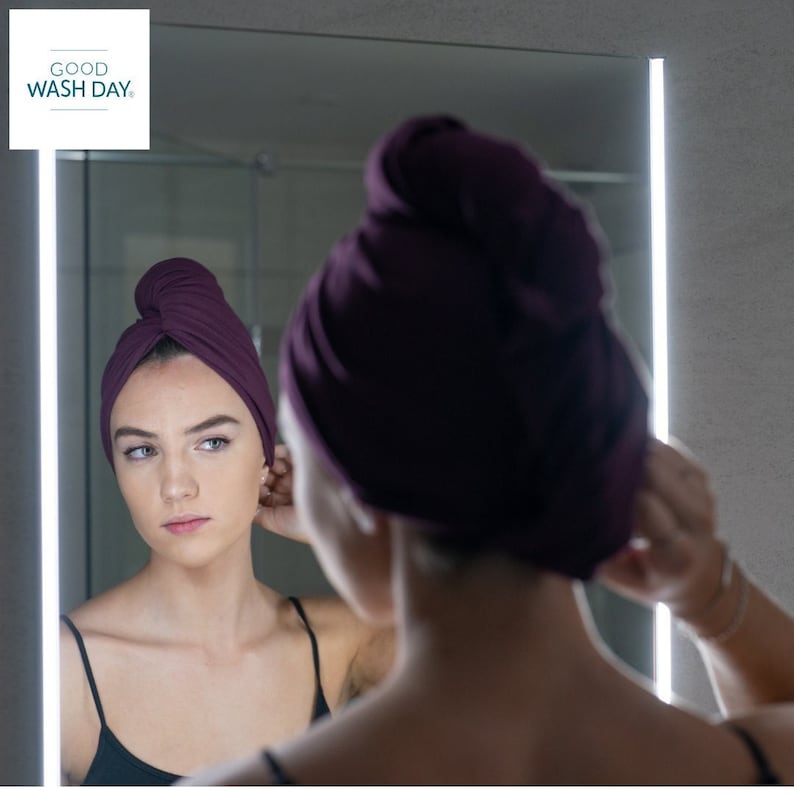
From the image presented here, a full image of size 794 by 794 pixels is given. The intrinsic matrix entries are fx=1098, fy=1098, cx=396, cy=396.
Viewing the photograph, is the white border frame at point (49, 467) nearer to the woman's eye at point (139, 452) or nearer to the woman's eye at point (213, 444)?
the woman's eye at point (139, 452)

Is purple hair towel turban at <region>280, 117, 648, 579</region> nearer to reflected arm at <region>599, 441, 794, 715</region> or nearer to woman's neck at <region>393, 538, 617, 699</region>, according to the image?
woman's neck at <region>393, 538, 617, 699</region>

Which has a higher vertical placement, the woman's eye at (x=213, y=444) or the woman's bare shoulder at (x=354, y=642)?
the woman's eye at (x=213, y=444)

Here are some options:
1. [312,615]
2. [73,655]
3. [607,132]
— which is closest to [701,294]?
[607,132]

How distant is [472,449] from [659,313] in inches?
67.5

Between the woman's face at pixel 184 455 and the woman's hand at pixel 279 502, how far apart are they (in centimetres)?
3

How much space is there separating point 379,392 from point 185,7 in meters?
1.63

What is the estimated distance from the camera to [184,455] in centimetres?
189

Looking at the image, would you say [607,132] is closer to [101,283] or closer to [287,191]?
[287,191]

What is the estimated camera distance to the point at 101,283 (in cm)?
195

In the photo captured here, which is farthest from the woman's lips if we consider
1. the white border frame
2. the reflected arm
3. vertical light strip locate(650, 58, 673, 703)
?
the reflected arm

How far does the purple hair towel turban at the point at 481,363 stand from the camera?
0.63 meters

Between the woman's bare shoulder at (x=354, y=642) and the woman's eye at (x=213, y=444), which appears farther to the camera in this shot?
the woman's bare shoulder at (x=354, y=642)

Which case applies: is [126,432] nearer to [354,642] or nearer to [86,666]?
[86,666]

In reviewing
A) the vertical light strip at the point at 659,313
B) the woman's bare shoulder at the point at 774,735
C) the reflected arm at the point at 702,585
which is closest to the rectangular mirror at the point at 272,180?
the vertical light strip at the point at 659,313
